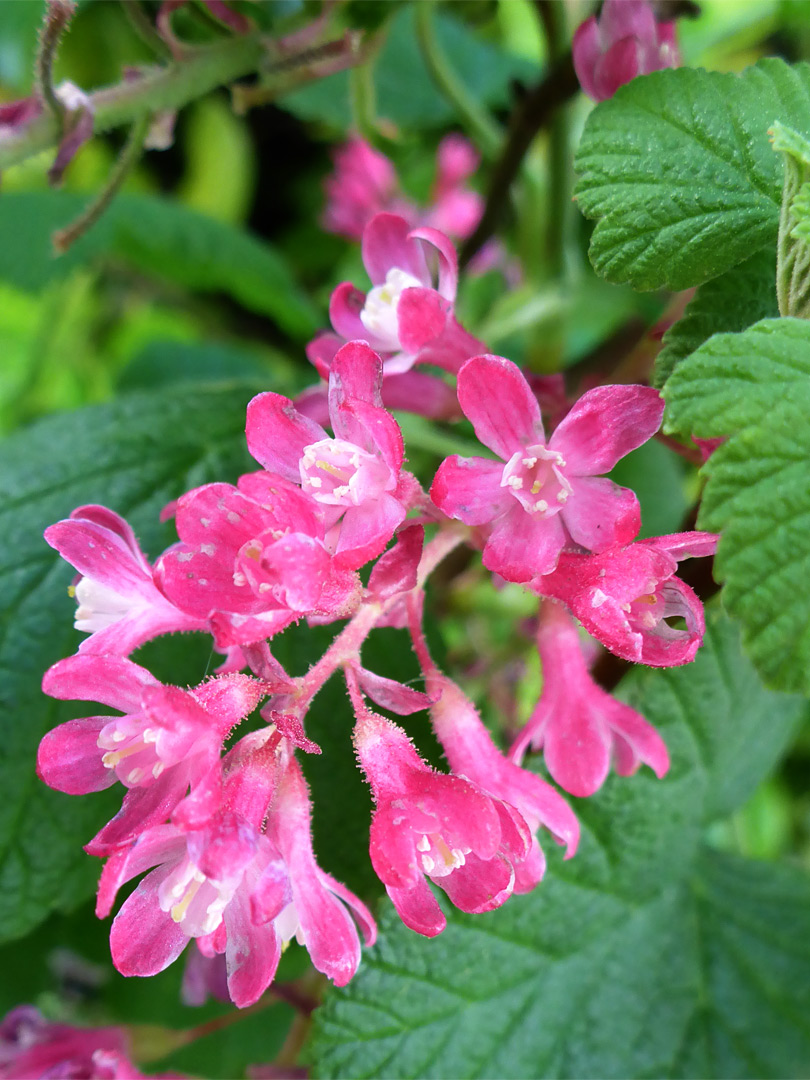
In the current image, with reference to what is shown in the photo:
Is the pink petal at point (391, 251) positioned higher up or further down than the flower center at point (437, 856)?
higher up

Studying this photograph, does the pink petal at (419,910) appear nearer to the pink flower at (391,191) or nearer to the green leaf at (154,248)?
the green leaf at (154,248)

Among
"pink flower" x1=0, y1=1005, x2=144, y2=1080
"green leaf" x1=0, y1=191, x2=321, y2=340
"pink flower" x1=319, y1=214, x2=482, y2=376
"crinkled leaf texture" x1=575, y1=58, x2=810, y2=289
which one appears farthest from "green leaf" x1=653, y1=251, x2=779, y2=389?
"green leaf" x1=0, y1=191, x2=321, y2=340

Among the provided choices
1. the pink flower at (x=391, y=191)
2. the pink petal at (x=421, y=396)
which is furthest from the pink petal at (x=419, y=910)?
the pink flower at (x=391, y=191)

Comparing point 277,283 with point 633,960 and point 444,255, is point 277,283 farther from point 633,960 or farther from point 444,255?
point 633,960

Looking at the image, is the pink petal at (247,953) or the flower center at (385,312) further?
the flower center at (385,312)

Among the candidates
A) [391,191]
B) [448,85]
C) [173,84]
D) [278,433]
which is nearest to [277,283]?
[391,191]

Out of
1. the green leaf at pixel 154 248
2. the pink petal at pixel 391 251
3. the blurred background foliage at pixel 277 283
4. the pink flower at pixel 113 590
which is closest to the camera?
the pink flower at pixel 113 590
